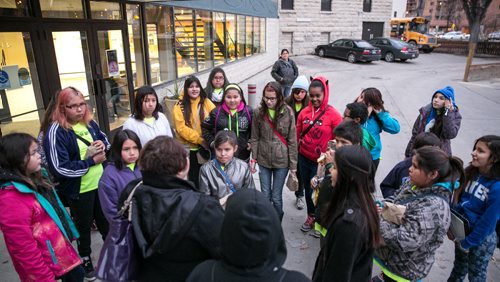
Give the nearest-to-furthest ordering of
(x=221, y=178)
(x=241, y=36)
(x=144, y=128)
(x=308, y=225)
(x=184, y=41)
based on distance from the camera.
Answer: (x=221, y=178)
(x=144, y=128)
(x=308, y=225)
(x=184, y=41)
(x=241, y=36)

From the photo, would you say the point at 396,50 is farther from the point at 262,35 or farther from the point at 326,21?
the point at 262,35

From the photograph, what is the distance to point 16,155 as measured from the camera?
2.15 meters

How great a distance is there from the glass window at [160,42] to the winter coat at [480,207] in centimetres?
687

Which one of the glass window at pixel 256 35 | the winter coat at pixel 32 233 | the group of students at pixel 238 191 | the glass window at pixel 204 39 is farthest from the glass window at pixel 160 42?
the glass window at pixel 256 35

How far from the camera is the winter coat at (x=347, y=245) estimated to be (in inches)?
71.3

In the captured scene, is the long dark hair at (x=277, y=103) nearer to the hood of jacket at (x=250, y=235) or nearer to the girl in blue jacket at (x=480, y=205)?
the girl in blue jacket at (x=480, y=205)

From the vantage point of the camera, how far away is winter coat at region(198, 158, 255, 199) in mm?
2869

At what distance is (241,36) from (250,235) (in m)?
14.7

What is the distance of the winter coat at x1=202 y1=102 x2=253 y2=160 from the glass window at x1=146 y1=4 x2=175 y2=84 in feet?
15.0

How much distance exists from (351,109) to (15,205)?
295cm

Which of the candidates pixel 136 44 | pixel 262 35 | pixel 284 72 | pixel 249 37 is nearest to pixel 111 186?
pixel 136 44

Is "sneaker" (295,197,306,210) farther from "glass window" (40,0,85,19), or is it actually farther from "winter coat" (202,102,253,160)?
"glass window" (40,0,85,19)

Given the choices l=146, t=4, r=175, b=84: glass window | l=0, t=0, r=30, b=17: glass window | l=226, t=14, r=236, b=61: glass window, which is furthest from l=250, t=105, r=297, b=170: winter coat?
l=226, t=14, r=236, b=61: glass window

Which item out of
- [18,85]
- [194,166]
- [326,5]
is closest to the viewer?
[194,166]
